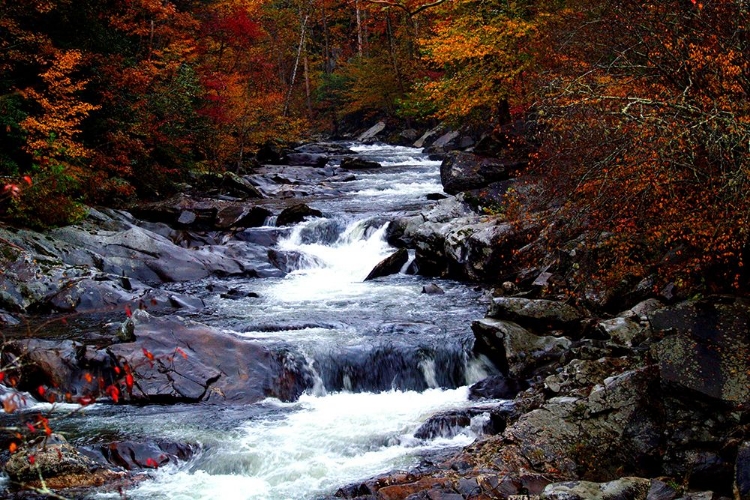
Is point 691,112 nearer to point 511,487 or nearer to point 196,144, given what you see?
point 511,487

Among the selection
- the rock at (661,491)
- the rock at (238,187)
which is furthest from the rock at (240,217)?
the rock at (661,491)

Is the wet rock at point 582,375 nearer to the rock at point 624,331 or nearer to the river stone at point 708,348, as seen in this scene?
the rock at point 624,331

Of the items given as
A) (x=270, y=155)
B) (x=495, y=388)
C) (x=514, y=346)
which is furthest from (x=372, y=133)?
(x=495, y=388)

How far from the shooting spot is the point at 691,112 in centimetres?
793

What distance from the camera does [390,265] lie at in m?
16.8

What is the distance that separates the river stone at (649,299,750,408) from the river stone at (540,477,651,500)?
1.38 metres

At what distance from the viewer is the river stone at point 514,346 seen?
10.0 m

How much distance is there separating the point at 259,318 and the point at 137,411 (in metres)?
3.93

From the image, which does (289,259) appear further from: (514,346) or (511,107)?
(511,107)

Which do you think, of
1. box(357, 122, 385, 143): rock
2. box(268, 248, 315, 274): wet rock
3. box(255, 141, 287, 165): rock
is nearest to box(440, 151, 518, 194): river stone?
box(268, 248, 315, 274): wet rock

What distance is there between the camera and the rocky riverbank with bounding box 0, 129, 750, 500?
6.91 m

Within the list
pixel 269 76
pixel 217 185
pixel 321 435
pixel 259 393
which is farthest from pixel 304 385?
pixel 269 76

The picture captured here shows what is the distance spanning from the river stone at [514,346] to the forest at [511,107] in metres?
1.61

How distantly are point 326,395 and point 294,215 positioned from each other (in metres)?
10.4
